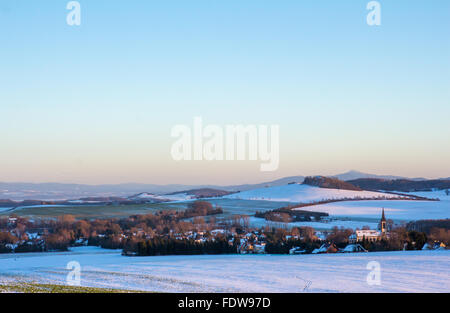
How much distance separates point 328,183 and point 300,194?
2096 cm

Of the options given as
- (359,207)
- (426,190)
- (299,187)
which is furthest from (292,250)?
(426,190)

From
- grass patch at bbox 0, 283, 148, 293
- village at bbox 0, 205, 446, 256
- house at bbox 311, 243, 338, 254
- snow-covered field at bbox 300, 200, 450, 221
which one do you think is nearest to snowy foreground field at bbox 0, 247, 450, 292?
grass patch at bbox 0, 283, 148, 293

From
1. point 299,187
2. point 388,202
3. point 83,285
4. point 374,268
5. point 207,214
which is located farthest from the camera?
point 299,187

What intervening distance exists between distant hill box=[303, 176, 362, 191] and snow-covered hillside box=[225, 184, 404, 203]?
14.0 ft

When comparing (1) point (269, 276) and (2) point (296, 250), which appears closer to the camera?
(1) point (269, 276)

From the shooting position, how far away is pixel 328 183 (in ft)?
618

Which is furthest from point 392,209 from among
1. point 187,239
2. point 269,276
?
point 269,276

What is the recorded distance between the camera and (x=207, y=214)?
12550 cm

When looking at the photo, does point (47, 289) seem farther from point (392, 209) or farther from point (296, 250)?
point (392, 209)

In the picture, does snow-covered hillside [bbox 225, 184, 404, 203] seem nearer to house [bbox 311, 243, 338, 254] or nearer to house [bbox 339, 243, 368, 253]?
house [bbox 311, 243, 338, 254]

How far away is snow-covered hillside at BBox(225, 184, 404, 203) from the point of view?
165250mm

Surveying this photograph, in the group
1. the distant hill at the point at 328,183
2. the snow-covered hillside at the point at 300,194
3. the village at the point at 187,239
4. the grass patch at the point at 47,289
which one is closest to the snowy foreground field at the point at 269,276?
the grass patch at the point at 47,289
